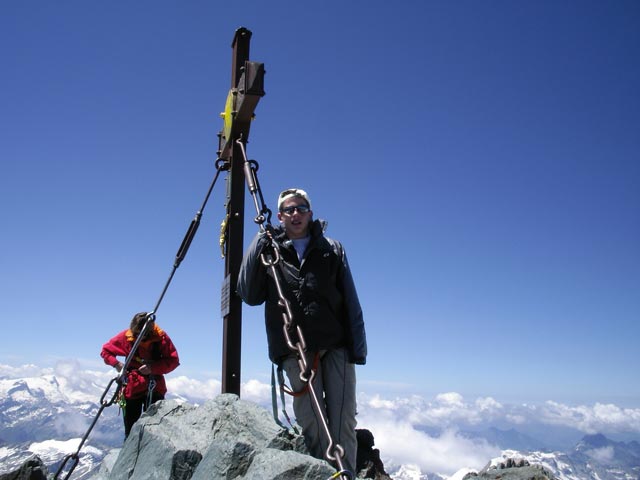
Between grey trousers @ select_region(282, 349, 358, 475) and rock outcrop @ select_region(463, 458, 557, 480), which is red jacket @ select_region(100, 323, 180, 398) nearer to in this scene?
grey trousers @ select_region(282, 349, 358, 475)

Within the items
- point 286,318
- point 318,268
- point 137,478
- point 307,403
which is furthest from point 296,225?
point 137,478

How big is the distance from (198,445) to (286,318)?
175 cm

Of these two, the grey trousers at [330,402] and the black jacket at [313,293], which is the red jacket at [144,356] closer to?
the black jacket at [313,293]

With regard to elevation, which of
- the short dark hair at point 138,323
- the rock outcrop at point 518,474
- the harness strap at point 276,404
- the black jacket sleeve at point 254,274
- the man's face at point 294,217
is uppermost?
the man's face at point 294,217

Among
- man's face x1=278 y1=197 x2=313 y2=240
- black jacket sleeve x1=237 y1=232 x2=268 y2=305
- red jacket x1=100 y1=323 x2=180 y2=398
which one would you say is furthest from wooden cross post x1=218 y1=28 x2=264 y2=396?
man's face x1=278 y1=197 x2=313 y2=240

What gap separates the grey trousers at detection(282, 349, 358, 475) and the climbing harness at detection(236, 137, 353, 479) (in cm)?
19

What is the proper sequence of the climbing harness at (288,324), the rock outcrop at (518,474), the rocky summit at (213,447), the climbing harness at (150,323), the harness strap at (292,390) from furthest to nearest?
the rock outcrop at (518,474)
the climbing harness at (150,323)
the harness strap at (292,390)
the rocky summit at (213,447)
the climbing harness at (288,324)

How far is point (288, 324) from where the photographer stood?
12.9ft

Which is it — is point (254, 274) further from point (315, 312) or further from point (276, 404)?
point (276, 404)

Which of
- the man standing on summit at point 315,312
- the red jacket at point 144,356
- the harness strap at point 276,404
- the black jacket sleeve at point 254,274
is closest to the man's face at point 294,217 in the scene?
the man standing on summit at point 315,312

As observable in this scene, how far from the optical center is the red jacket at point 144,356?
25.0ft

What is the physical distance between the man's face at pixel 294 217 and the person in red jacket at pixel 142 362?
3.71m

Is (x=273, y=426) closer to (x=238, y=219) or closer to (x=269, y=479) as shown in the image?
(x=269, y=479)

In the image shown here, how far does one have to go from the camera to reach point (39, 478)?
271 inches
